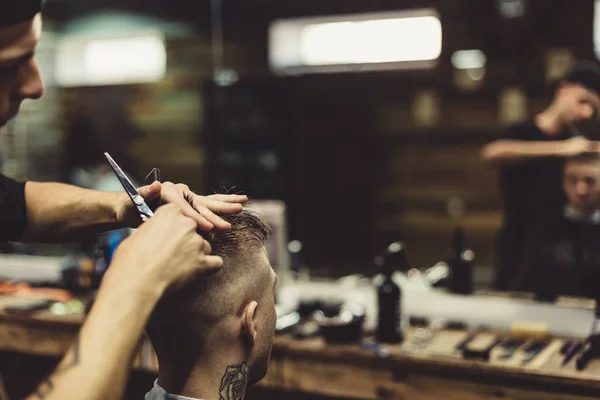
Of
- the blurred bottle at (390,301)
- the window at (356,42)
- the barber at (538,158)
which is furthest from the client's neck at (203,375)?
the window at (356,42)

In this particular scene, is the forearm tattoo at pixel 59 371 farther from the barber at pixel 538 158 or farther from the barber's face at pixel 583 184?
the barber's face at pixel 583 184

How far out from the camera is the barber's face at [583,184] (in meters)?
3.45

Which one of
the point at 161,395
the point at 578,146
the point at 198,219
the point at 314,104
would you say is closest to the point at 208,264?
the point at 198,219

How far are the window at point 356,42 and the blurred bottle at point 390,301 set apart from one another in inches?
137

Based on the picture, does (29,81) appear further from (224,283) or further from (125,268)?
(125,268)

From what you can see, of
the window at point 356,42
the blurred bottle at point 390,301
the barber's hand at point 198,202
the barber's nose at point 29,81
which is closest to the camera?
the barber's hand at point 198,202

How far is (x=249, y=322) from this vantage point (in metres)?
1.54

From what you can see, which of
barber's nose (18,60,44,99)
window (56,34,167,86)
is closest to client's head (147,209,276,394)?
barber's nose (18,60,44,99)

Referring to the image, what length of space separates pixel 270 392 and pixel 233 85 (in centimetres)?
410

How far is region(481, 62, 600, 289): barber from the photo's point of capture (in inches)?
144

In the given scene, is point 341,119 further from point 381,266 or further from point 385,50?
point 381,266

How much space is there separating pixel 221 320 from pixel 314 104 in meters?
5.38

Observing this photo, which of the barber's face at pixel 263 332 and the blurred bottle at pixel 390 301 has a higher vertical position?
the barber's face at pixel 263 332

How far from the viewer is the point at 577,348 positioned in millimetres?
2594
